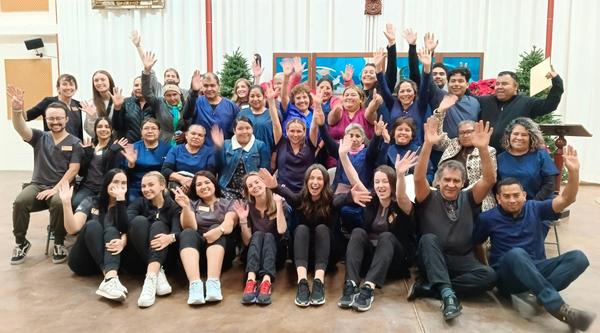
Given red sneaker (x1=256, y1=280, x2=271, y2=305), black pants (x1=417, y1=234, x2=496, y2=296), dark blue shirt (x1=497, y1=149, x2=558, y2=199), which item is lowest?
red sneaker (x1=256, y1=280, x2=271, y2=305)

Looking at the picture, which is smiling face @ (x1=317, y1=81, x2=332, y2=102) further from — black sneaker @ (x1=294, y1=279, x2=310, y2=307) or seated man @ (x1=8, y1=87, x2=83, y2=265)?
seated man @ (x1=8, y1=87, x2=83, y2=265)

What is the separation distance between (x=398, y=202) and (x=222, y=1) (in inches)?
238

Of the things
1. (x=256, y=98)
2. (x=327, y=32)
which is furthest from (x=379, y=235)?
(x=327, y=32)

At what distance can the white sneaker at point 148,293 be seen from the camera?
2.97m

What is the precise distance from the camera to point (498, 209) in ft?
10.1

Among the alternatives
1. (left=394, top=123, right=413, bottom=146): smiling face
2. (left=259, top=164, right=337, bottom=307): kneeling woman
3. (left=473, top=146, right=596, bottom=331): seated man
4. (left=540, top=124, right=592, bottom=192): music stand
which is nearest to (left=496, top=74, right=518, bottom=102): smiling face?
(left=540, top=124, right=592, bottom=192): music stand

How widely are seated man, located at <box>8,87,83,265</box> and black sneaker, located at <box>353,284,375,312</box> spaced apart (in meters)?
2.39

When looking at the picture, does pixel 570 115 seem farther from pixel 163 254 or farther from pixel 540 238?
pixel 163 254

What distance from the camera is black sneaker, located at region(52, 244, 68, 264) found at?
3.78m

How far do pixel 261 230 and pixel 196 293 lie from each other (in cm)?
65

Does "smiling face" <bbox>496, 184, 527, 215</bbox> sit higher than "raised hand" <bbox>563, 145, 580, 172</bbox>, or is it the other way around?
"raised hand" <bbox>563, 145, 580, 172</bbox>

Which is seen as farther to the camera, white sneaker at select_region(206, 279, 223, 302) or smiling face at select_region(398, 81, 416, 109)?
smiling face at select_region(398, 81, 416, 109)

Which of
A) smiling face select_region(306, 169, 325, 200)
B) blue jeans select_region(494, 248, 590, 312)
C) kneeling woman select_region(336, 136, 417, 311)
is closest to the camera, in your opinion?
blue jeans select_region(494, 248, 590, 312)

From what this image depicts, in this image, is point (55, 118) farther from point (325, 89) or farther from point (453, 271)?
point (453, 271)
